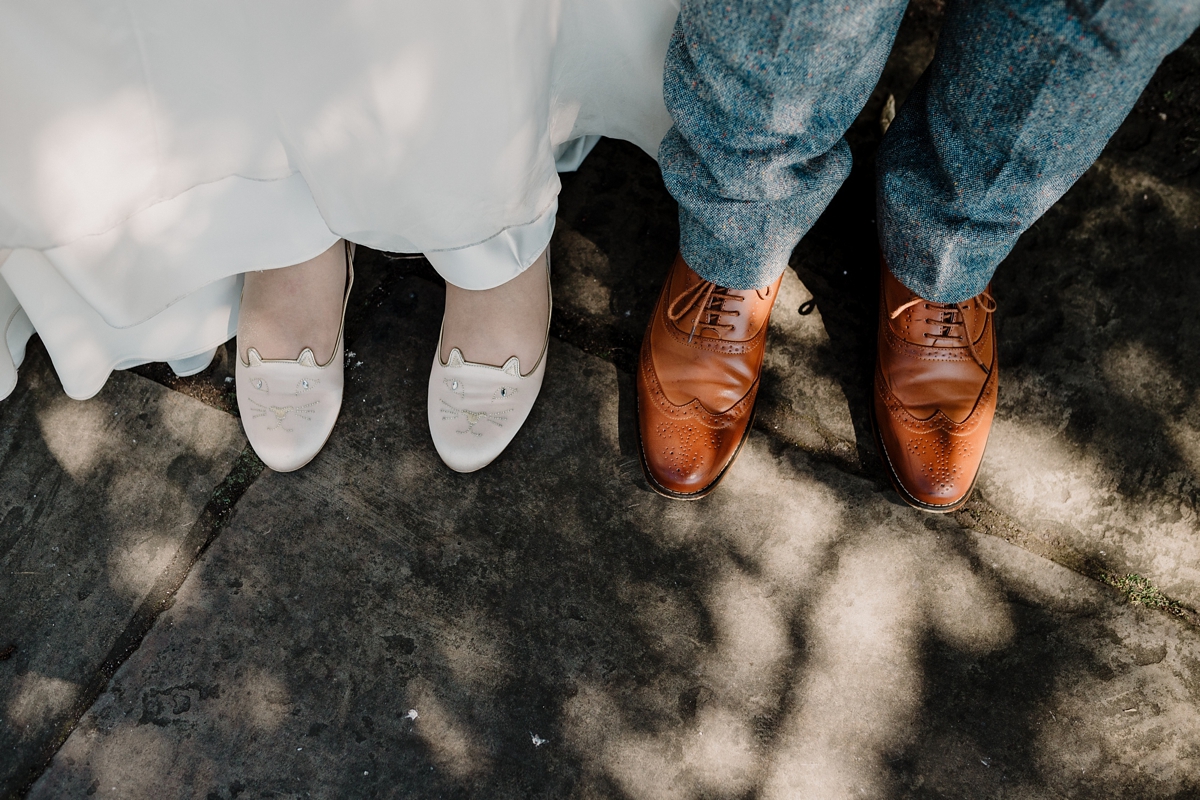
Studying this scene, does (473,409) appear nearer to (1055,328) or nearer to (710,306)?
(710,306)

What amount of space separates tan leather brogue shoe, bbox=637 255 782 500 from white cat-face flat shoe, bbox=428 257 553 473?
286mm

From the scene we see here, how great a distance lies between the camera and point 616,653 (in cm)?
140

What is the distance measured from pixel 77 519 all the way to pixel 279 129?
3.29 feet

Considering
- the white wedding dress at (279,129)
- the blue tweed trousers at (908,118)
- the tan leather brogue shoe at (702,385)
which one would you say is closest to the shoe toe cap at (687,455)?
the tan leather brogue shoe at (702,385)

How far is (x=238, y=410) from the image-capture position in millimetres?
1555

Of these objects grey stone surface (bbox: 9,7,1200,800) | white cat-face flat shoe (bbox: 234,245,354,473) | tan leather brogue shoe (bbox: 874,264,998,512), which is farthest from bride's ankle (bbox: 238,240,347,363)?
tan leather brogue shoe (bbox: 874,264,998,512)

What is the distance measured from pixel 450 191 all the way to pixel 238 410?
819 mm

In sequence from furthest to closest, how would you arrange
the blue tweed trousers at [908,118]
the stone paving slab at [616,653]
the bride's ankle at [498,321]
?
1. the bride's ankle at [498,321]
2. the stone paving slab at [616,653]
3. the blue tweed trousers at [908,118]

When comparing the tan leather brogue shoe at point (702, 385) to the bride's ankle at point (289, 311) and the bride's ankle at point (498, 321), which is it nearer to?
the bride's ankle at point (498, 321)

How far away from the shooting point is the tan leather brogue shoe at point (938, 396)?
1385 mm

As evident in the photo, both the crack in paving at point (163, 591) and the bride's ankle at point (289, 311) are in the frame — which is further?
the bride's ankle at point (289, 311)

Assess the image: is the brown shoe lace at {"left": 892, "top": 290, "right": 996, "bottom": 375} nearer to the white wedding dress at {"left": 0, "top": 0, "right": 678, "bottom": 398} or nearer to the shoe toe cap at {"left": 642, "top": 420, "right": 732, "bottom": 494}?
the shoe toe cap at {"left": 642, "top": 420, "right": 732, "bottom": 494}

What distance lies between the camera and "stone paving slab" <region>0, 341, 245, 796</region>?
139cm

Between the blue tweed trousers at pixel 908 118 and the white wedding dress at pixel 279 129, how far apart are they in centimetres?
22
